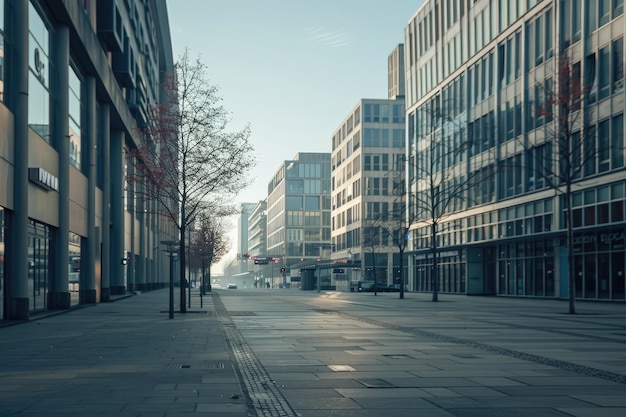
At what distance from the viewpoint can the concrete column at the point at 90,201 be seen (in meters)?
38.8

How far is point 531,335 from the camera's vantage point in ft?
66.1

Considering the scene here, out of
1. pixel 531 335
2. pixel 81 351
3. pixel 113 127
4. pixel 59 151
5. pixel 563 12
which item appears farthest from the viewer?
pixel 113 127

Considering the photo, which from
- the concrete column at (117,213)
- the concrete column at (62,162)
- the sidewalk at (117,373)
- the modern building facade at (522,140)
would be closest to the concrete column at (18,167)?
the sidewalk at (117,373)

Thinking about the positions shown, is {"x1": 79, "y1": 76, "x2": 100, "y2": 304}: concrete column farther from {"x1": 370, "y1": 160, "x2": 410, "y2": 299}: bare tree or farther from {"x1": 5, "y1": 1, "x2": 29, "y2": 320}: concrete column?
{"x1": 370, "y1": 160, "x2": 410, "y2": 299}: bare tree

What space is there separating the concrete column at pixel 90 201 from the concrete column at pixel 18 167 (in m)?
14.7

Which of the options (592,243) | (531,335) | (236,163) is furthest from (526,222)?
(531,335)

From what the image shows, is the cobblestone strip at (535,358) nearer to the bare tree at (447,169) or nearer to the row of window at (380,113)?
the bare tree at (447,169)

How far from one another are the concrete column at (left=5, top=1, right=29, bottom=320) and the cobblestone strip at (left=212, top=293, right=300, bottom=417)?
989 centimetres

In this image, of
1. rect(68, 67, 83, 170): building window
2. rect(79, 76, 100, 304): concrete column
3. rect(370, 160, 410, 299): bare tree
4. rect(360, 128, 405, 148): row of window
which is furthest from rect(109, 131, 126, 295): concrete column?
rect(360, 128, 405, 148): row of window

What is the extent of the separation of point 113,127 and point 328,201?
425 feet

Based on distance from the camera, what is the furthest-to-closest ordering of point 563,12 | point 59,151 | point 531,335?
point 563,12 < point 59,151 < point 531,335

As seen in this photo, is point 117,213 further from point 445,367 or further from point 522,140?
point 445,367

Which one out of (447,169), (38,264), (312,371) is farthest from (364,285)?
(312,371)

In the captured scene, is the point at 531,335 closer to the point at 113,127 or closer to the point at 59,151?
the point at 59,151
